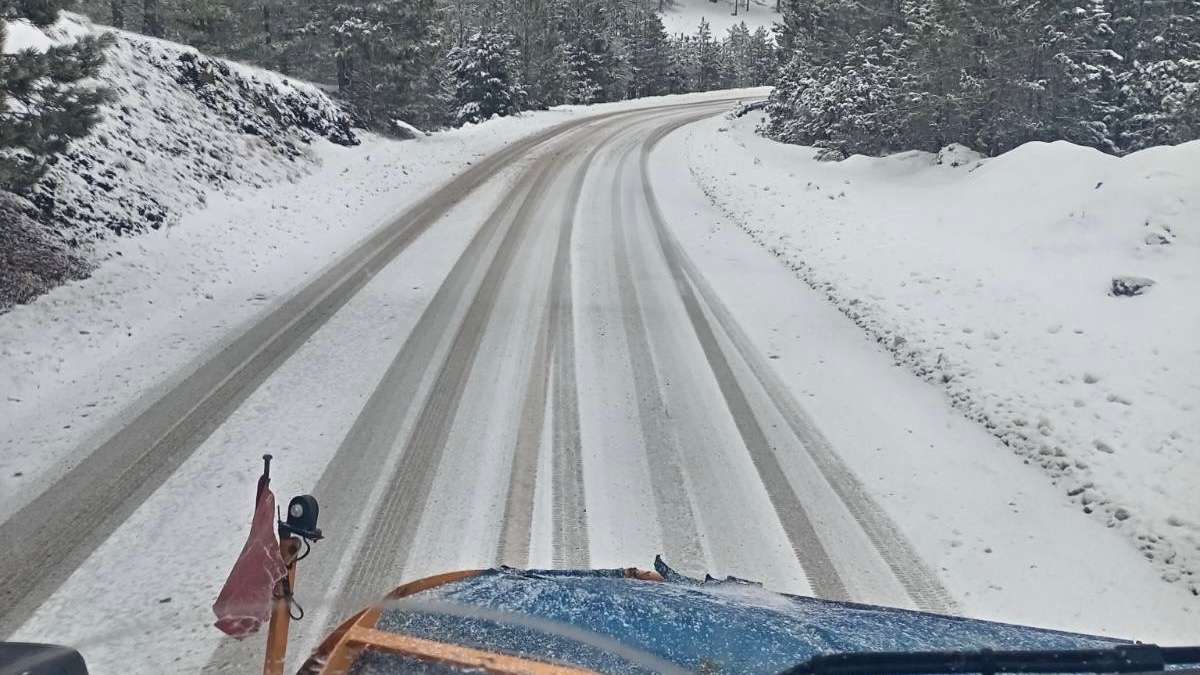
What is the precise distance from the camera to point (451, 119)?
38.8m

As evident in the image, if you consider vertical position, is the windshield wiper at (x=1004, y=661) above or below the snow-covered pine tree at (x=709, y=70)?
below

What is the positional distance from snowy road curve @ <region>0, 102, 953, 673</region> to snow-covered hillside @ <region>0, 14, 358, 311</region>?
11.6ft

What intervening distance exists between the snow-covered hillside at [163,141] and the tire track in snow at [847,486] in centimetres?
775

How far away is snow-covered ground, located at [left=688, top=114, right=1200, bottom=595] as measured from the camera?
233 inches

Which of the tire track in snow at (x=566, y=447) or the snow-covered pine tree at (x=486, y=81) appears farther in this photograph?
the snow-covered pine tree at (x=486, y=81)

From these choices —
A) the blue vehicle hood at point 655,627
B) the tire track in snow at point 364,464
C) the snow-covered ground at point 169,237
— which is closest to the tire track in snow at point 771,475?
the blue vehicle hood at point 655,627

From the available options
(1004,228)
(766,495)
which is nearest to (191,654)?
(766,495)

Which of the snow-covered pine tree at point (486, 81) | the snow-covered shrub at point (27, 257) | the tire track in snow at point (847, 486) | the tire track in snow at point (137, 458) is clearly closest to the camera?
the tire track in snow at point (137, 458)

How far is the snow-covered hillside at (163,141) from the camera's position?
10555 mm

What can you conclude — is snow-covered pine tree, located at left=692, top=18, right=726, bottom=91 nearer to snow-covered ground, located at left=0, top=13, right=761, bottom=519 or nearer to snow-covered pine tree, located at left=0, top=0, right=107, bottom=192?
snow-covered ground, located at left=0, top=13, right=761, bottom=519

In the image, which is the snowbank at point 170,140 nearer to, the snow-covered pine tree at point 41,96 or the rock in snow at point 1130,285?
the snow-covered pine tree at point 41,96

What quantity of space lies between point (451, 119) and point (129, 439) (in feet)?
116

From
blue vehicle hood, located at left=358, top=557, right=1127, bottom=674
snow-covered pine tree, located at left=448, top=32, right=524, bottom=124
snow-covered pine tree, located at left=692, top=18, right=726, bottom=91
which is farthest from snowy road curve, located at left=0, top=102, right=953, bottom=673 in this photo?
snow-covered pine tree, located at left=692, top=18, right=726, bottom=91

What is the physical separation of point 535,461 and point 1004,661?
4.16 metres
